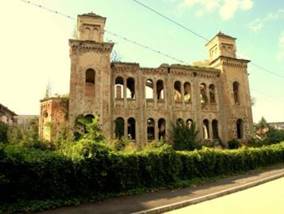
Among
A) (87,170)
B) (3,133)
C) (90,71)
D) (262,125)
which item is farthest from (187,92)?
(87,170)

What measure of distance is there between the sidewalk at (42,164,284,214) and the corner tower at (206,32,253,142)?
43.8ft

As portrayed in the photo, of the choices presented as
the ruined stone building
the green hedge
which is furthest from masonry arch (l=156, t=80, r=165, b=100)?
the green hedge

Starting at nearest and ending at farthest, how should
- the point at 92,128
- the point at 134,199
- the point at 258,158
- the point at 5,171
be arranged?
the point at 5,171 < the point at 134,199 < the point at 92,128 < the point at 258,158

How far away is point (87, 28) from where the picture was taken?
29.4 m

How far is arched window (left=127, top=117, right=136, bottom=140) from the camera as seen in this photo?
2970 centimetres

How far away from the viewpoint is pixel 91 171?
14500 mm

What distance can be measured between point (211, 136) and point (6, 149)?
919 inches

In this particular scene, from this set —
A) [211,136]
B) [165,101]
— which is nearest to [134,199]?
[165,101]

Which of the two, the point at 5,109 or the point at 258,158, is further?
the point at 5,109

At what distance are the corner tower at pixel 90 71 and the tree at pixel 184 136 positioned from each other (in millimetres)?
6489

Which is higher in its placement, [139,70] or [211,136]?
[139,70]

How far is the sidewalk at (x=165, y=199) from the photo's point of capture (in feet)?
40.9

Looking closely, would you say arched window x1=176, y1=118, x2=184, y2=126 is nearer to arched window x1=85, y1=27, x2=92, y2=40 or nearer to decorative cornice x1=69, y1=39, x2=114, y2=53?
decorative cornice x1=69, y1=39, x2=114, y2=53

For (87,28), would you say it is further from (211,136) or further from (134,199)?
(134,199)
